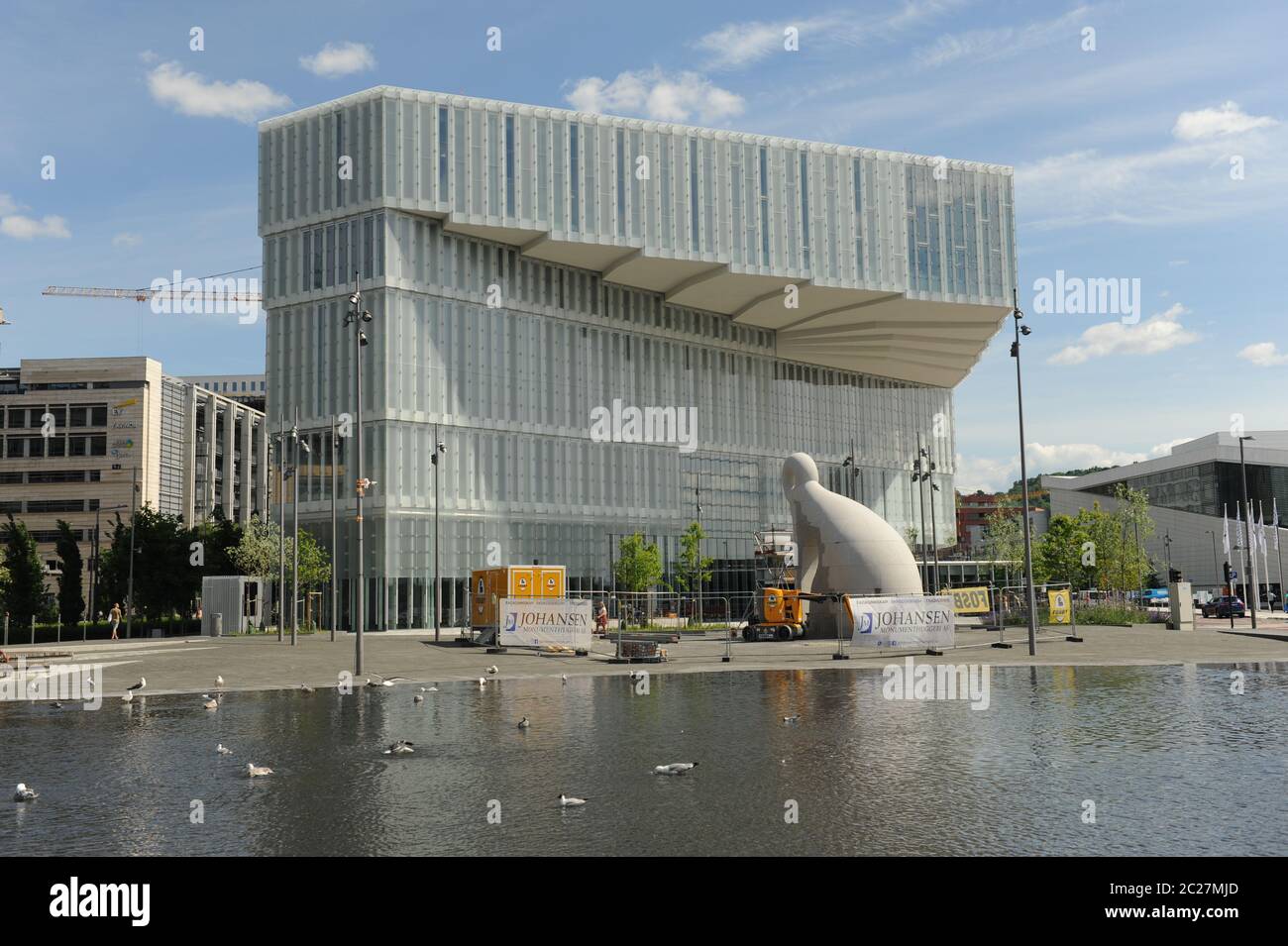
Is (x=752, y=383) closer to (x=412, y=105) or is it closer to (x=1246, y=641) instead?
(x=412, y=105)

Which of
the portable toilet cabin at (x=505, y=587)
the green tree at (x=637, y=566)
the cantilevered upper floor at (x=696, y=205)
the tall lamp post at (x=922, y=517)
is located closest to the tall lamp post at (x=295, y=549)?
the portable toilet cabin at (x=505, y=587)

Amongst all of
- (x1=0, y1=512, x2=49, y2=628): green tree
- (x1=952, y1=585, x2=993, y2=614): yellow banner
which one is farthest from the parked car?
(x1=0, y1=512, x2=49, y2=628): green tree

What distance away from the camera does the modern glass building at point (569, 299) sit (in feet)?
220

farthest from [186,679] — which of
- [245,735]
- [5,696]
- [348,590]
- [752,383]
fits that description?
[752,383]

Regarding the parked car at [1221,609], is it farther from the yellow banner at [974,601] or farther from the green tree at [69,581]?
the green tree at [69,581]

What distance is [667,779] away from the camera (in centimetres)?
1174

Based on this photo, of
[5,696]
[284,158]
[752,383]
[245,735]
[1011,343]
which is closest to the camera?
[245,735]

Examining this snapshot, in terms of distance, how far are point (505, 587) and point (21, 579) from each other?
3804 centimetres

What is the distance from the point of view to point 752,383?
90.2 m

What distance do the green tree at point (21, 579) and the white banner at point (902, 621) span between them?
167 feet

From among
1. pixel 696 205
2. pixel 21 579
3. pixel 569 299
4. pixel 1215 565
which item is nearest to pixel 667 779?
pixel 21 579

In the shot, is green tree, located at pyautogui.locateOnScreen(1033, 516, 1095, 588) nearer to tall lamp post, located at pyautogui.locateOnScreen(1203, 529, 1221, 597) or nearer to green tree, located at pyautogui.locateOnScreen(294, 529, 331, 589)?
tall lamp post, located at pyautogui.locateOnScreen(1203, 529, 1221, 597)

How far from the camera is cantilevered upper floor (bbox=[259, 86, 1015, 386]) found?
67.3 metres

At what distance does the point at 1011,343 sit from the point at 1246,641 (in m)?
14.2
